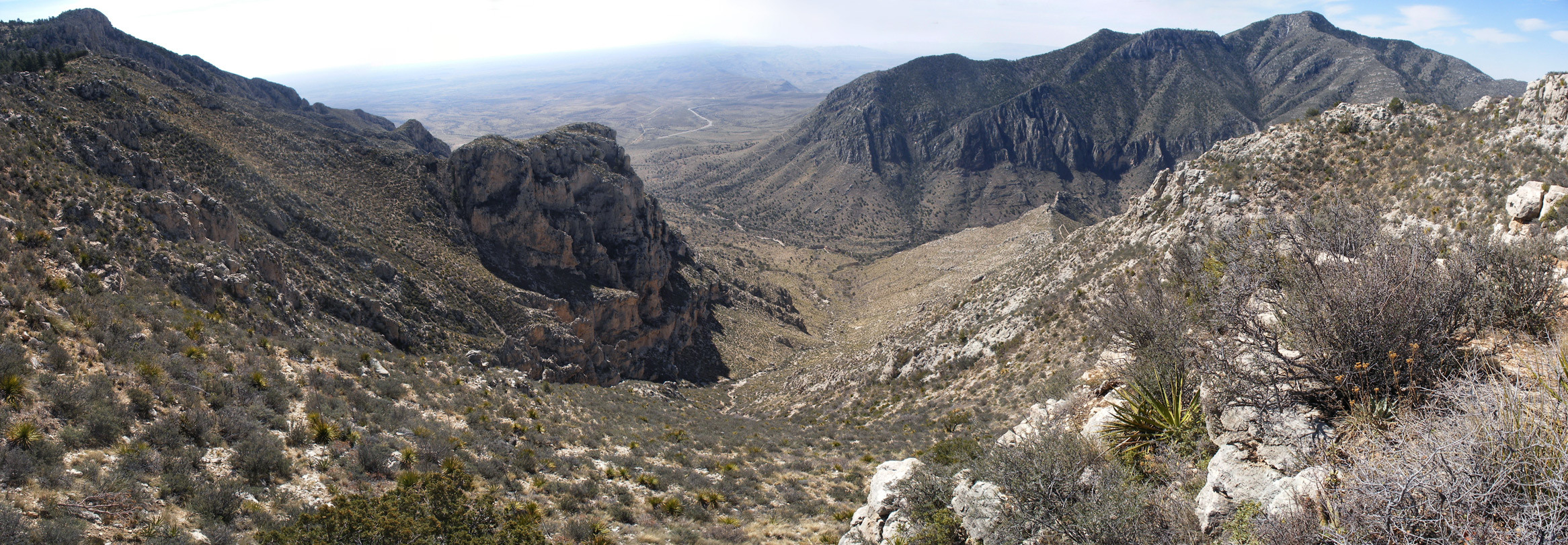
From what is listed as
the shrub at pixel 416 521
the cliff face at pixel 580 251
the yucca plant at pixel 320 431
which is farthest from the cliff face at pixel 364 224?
the shrub at pixel 416 521

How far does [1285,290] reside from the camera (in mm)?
7805

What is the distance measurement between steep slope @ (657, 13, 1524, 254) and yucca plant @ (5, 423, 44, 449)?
103310 millimetres

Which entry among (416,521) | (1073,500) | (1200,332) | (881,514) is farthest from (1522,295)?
(416,521)

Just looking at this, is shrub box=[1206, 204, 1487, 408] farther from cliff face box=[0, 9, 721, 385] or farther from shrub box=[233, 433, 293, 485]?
cliff face box=[0, 9, 721, 385]

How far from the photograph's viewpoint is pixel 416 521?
7.70 m

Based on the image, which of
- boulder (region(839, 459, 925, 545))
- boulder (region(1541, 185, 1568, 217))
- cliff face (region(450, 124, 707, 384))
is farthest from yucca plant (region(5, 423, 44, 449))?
boulder (region(1541, 185, 1568, 217))

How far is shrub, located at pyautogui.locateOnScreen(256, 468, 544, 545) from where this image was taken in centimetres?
728

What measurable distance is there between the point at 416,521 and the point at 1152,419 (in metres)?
10.2

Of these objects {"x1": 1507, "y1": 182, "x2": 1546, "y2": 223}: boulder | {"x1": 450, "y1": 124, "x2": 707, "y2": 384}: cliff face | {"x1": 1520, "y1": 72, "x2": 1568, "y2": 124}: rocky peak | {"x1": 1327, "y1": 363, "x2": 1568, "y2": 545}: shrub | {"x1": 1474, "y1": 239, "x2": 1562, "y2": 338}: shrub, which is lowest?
{"x1": 450, "y1": 124, "x2": 707, "y2": 384}: cliff face

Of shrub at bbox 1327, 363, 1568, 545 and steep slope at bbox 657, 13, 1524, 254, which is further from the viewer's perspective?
steep slope at bbox 657, 13, 1524, 254

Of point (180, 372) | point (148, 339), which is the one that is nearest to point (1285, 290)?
point (180, 372)

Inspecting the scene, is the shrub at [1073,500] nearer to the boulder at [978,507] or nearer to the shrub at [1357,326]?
the boulder at [978,507]

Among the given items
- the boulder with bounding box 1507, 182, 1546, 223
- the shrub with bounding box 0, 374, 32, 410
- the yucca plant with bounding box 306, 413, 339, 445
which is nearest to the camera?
the shrub with bounding box 0, 374, 32, 410

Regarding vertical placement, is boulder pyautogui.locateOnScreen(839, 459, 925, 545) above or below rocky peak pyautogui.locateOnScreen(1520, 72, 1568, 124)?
below
